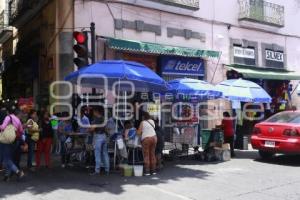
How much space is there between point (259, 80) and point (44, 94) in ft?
31.6

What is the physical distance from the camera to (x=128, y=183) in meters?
A: 9.06

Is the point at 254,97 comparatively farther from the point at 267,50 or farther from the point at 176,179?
the point at 267,50

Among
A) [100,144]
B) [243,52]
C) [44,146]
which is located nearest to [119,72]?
[100,144]

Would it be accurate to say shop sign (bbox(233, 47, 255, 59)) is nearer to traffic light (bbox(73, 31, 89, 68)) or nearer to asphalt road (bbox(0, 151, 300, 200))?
asphalt road (bbox(0, 151, 300, 200))

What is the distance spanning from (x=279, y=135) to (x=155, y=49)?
533cm

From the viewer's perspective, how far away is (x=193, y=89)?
11.7m

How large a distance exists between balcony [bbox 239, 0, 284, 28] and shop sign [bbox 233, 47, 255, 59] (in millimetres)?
1272

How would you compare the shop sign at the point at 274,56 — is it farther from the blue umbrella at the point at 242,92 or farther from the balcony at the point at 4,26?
the balcony at the point at 4,26

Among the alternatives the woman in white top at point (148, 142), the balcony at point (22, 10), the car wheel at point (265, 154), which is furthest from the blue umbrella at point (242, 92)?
the balcony at point (22, 10)

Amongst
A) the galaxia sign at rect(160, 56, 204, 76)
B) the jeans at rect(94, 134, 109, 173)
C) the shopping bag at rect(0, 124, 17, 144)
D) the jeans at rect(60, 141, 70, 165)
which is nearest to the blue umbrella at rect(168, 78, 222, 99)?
the jeans at rect(94, 134, 109, 173)

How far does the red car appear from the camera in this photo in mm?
11336

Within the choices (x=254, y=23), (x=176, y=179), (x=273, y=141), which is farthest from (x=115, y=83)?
(x=254, y=23)

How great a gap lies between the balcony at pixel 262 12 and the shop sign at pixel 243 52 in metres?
1.27

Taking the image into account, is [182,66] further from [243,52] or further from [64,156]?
[64,156]
